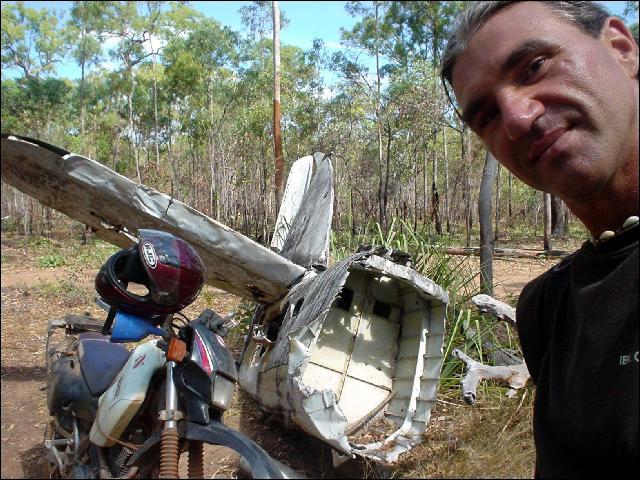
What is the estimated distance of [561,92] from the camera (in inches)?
34.0

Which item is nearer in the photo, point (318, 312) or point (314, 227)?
point (318, 312)

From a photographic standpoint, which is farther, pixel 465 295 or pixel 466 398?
pixel 465 295

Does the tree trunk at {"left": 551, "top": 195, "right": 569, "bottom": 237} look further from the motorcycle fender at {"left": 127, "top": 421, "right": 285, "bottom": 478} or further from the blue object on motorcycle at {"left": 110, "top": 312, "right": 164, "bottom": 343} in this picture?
the blue object on motorcycle at {"left": 110, "top": 312, "right": 164, "bottom": 343}

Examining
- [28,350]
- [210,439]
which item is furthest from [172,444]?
[28,350]

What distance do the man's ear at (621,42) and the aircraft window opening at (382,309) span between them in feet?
10.3

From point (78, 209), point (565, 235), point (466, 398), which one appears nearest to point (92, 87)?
point (78, 209)

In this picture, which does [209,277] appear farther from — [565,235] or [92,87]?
[565,235]

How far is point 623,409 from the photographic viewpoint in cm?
86

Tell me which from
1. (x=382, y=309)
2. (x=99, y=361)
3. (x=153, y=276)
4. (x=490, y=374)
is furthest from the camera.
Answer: (x=382, y=309)

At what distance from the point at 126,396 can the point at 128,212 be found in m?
0.72

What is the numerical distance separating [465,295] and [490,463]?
14.9ft

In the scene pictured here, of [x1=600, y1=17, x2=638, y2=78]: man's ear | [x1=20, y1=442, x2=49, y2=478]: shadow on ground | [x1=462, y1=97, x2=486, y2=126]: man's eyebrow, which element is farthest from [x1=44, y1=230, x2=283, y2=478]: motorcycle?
[x1=600, y1=17, x2=638, y2=78]: man's ear

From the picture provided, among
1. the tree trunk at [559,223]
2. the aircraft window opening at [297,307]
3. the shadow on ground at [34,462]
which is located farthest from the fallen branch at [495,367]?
the tree trunk at [559,223]

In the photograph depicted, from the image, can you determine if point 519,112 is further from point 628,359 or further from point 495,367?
point 495,367
